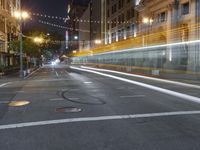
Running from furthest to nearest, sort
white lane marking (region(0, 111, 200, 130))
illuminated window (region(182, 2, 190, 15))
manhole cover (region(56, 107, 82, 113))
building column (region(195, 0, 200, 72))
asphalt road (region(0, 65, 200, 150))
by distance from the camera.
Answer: illuminated window (region(182, 2, 190, 15)) → building column (region(195, 0, 200, 72)) → manhole cover (region(56, 107, 82, 113)) → white lane marking (region(0, 111, 200, 130)) → asphalt road (region(0, 65, 200, 150))

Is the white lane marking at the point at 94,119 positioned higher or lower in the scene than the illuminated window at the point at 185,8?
lower

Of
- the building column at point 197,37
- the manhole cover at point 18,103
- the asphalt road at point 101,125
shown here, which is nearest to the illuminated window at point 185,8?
the building column at point 197,37

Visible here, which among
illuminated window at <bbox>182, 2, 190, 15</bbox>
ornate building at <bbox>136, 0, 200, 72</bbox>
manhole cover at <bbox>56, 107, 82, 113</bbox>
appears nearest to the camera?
manhole cover at <bbox>56, 107, 82, 113</bbox>

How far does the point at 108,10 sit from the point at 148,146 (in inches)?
3122

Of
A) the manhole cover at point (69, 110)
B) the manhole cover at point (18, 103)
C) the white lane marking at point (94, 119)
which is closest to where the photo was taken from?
the white lane marking at point (94, 119)

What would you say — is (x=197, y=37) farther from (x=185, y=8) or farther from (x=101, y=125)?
(x=101, y=125)

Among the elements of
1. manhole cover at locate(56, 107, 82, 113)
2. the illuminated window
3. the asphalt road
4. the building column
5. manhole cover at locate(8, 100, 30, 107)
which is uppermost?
the illuminated window

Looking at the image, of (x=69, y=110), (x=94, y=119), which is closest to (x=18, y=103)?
(x=69, y=110)

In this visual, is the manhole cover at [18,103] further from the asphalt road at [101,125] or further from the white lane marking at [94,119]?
the white lane marking at [94,119]

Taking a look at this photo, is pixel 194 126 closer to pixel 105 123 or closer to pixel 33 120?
pixel 105 123

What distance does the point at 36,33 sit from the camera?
62000 millimetres

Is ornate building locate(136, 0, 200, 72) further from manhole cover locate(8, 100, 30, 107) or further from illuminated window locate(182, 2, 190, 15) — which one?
manhole cover locate(8, 100, 30, 107)

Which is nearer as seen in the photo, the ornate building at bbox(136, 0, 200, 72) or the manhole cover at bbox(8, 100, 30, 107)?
the manhole cover at bbox(8, 100, 30, 107)

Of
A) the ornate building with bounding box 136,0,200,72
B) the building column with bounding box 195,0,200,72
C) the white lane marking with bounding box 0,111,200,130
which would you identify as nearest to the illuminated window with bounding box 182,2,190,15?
the ornate building with bounding box 136,0,200,72
